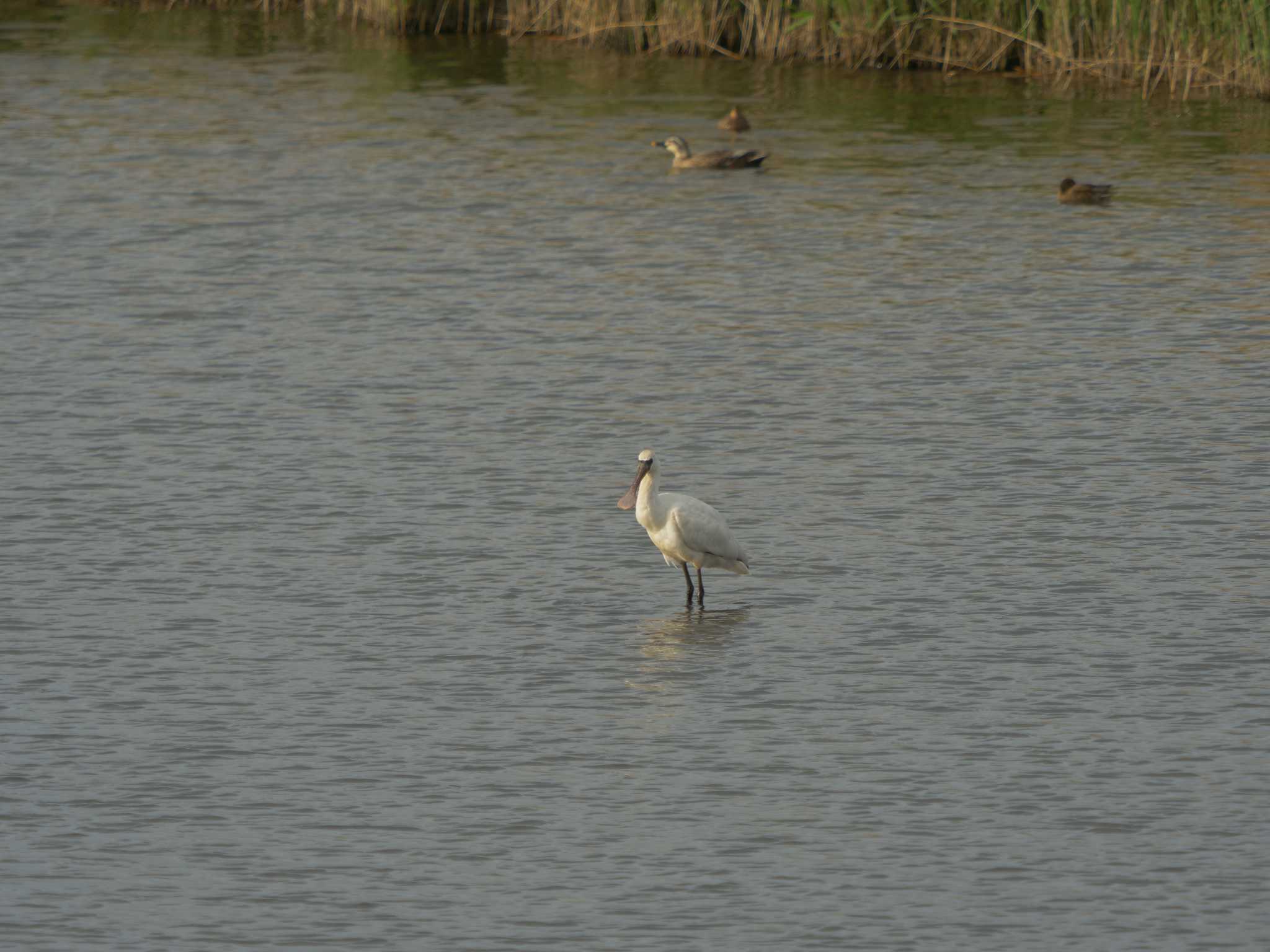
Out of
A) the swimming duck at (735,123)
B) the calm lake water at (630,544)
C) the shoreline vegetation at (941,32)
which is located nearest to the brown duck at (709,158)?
the calm lake water at (630,544)

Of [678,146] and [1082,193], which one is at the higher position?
[678,146]

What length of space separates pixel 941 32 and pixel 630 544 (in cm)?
1738

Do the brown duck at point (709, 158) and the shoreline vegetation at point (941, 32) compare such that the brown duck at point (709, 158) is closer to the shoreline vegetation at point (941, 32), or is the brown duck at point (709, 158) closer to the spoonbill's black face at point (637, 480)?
the shoreline vegetation at point (941, 32)

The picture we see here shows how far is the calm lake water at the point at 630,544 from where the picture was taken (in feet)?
30.9

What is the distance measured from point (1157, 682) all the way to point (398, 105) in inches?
809

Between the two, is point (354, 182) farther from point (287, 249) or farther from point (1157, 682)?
point (1157, 682)

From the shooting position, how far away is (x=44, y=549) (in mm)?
13820

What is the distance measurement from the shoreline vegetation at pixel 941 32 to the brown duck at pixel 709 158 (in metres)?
4.30

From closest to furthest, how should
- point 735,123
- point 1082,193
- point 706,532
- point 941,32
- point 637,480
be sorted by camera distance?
point 706,532, point 637,480, point 1082,193, point 735,123, point 941,32

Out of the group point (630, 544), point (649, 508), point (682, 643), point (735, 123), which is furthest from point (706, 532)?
point (735, 123)

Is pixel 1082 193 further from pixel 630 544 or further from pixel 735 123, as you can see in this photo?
pixel 630 544

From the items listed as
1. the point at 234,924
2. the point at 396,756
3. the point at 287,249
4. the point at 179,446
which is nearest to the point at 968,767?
the point at 396,756

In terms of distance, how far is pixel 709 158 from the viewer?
2620cm

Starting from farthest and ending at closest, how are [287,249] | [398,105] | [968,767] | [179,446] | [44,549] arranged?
[398,105], [287,249], [179,446], [44,549], [968,767]
